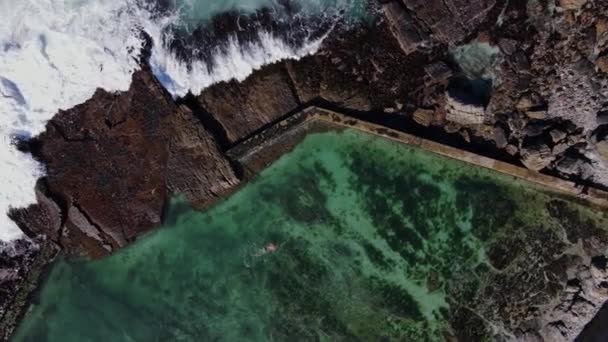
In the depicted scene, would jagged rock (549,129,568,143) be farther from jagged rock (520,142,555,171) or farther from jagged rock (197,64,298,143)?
jagged rock (197,64,298,143)

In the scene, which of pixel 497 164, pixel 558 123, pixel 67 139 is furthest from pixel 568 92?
pixel 67 139

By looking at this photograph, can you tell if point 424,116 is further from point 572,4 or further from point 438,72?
point 572,4

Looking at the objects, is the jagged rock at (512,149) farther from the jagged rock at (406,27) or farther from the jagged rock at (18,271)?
the jagged rock at (18,271)

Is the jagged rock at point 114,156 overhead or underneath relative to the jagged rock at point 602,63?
overhead

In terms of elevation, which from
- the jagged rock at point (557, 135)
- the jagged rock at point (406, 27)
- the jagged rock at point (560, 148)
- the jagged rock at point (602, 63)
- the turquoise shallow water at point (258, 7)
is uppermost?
the turquoise shallow water at point (258, 7)

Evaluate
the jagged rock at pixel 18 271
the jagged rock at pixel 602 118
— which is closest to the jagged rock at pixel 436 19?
the jagged rock at pixel 602 118

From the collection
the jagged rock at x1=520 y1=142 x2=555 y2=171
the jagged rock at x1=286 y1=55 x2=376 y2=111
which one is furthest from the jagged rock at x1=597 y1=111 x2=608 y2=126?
the jagged rock at x1=286 y1=55 x2=376 y2=111

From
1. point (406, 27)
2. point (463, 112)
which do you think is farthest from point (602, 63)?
point (406, 27)

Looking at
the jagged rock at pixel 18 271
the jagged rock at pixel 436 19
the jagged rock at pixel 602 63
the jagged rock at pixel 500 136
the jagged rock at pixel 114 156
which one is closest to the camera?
the jagged rock at pixel 602 63
